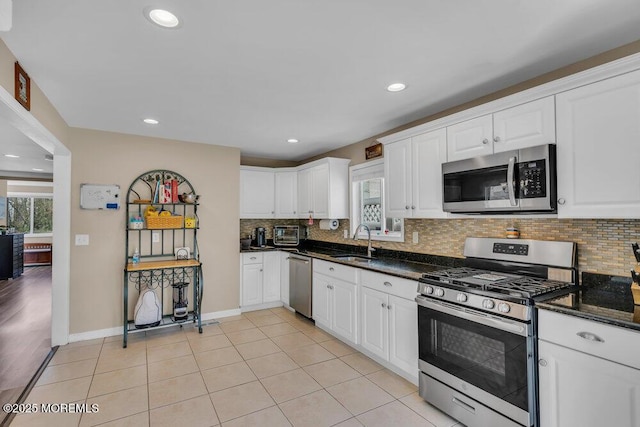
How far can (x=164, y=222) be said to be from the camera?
12.5 feet

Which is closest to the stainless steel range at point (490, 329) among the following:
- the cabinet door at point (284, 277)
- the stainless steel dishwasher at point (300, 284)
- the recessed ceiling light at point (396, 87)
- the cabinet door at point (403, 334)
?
the cabinet door at point (403, 334)

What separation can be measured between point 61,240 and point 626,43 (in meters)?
4.96

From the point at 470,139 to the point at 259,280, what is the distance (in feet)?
11.0

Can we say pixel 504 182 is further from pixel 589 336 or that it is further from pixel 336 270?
pixel 336 270

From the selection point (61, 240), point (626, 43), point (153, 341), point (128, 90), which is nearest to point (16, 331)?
point (61, 240)

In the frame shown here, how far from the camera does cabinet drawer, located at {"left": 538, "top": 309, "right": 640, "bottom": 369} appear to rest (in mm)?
1416

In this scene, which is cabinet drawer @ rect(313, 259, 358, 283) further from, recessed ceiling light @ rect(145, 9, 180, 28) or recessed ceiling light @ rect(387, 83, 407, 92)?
recessed ceiling light @ rect(145, 9, 180, 28)

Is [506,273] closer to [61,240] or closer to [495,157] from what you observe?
[495,157]

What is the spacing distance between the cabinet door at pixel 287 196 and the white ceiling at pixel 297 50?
1986mm

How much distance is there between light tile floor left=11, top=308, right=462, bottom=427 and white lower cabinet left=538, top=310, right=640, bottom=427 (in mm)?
734

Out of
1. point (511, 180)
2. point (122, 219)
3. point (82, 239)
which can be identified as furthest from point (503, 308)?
point (82, 239)

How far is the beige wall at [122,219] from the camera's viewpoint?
3.55 meters

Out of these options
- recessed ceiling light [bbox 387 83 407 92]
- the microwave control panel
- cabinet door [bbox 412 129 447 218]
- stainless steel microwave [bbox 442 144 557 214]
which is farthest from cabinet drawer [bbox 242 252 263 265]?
the microwave control panel

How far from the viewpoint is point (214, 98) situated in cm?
272
